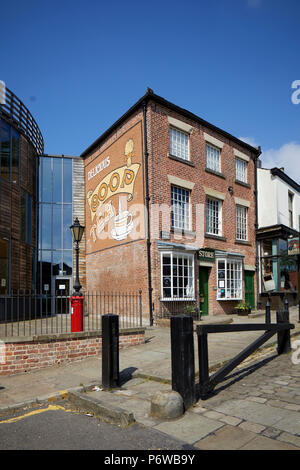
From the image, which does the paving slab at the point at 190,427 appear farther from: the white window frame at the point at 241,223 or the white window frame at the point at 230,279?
the white window frame at the point at 241,223

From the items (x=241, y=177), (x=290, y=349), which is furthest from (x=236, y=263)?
(x=290, y=349)

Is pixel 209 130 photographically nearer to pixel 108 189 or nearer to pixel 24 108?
pixel 108 189

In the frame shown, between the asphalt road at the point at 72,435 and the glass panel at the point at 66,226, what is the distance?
14869mm

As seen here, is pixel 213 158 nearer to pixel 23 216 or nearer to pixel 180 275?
pixel 180 275

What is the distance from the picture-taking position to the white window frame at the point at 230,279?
16.5 metres

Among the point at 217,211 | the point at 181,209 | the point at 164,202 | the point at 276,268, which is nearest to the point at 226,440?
the point at 164,202

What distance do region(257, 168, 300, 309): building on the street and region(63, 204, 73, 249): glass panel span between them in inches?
403

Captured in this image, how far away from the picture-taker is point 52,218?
1956cm

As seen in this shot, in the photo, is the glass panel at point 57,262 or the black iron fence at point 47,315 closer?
the black iron fence at point 47,315

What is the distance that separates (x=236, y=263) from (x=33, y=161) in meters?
11.3

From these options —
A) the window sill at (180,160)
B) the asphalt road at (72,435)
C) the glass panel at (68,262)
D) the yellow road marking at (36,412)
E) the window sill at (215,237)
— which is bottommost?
the yellow road marking at (36,412)

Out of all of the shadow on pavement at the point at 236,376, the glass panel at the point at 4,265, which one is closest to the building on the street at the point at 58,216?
the glass panel at the point at 4,265

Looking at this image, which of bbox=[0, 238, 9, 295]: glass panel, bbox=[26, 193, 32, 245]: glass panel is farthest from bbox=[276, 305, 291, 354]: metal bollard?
bbox=[26, 193, 32, 245]: glass panel
